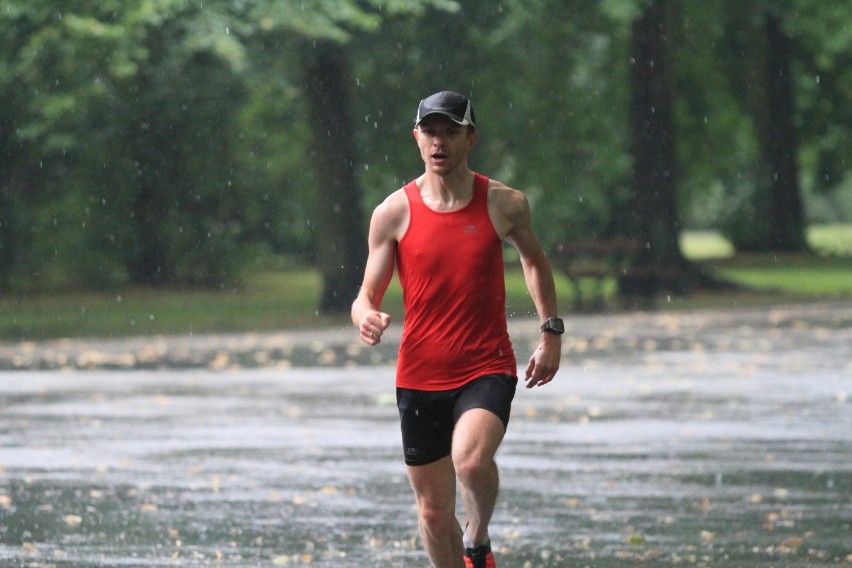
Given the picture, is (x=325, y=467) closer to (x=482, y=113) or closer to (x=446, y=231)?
(x=446, y=231)

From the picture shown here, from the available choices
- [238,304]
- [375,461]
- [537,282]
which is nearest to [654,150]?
[238,304]

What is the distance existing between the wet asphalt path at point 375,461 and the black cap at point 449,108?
240 cm

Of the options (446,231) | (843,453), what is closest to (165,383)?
(843,453)

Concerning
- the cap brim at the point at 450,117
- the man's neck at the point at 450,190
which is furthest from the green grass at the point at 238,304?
the cap brim at the point at 450,117

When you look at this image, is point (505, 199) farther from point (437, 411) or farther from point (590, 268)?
point (590, 268)

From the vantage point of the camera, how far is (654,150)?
98.7 ft

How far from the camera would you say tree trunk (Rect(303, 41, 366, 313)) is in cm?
2777

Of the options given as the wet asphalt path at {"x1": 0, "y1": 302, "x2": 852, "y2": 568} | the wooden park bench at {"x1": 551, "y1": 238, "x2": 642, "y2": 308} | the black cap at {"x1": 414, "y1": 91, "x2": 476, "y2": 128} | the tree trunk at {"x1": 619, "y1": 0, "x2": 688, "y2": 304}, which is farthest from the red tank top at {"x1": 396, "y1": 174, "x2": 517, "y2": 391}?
the tree trunk at {"x1": 619, "y1": 0, "x2": 688, "y2": 304}

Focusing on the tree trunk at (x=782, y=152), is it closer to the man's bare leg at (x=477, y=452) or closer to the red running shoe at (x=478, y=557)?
the red running shoe at (x=478, y=557)

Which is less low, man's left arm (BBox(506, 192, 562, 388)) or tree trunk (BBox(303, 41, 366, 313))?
tree trunk (BBox(303, 41, 366, 313))

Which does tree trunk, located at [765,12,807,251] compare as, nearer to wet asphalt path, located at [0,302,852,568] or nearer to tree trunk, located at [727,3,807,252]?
tree trunk, located at [727,3,807,252]

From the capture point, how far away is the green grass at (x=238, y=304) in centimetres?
2489

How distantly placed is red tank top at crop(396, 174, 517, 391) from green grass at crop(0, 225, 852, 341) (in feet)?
56.1

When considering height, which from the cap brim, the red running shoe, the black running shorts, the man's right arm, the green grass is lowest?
the red running shoe
